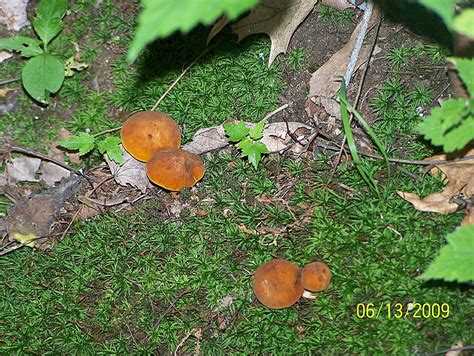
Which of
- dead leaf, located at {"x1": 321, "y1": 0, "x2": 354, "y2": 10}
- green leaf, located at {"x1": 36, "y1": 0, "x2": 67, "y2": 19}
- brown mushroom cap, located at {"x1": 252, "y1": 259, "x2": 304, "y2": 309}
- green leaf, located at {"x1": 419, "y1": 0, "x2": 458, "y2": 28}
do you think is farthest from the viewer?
green leaf, located at {"x1": 36, "y1": 0, "x2": 67, "y2": 19}

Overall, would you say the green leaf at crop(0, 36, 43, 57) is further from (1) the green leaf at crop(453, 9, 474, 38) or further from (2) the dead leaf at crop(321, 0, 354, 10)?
(1) the green leaf at crop(453, 9, 474, 38)

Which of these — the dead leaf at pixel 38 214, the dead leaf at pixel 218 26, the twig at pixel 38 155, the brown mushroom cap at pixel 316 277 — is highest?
the dead leaf at pixel 218 26

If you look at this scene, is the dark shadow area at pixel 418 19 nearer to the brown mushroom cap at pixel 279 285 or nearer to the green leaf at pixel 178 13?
the brown mushroom cap at pixel 279 285

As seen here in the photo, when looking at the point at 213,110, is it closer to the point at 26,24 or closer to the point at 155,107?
the point at 155,107

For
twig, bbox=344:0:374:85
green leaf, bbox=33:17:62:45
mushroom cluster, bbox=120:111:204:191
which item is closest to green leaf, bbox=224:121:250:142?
mushroom cluster, bbox=120:111:204:191

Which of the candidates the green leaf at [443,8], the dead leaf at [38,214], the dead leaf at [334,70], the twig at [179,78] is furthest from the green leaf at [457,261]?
the dead leaf at [38,214]

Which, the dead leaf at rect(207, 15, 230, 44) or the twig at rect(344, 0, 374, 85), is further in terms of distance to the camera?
the dead leaf at rect(207, 15, 230, 44)

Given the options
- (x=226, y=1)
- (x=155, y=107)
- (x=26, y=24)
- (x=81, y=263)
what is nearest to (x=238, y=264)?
(x=81, y=263)
